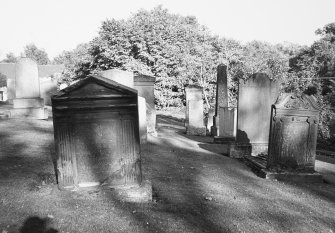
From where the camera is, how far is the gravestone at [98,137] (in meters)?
3.74

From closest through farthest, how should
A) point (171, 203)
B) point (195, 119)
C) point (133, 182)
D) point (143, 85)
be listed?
point (171, 203), point (133, 182), point (143, 85), point (195, 119)

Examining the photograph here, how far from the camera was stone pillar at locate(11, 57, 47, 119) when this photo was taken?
10.7 meters

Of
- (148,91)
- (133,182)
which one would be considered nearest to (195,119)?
(148,91)

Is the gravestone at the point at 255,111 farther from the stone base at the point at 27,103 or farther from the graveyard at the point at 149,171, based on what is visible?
the stone base at the point at 27,103

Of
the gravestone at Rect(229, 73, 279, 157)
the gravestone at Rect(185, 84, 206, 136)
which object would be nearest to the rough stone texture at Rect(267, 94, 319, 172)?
the gravestone at Rect(229, 73, 279, 157)

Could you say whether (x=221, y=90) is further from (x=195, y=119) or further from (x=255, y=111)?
(x=255, y=111)

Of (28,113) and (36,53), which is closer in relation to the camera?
(28,113)

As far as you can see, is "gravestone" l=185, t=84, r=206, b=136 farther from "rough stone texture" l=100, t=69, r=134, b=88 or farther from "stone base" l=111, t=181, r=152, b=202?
"stone base" l=111, t=181, r=152, b=202

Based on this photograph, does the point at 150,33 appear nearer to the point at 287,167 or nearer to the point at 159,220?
the point at 287,167

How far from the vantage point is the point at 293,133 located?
543 centimetres

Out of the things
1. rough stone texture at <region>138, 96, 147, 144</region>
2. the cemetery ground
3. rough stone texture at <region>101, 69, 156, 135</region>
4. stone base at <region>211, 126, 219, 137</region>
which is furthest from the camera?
stone base at <region>211, 126, 219, 137</region>

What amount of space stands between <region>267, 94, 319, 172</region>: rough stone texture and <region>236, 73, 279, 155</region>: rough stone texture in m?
2.11

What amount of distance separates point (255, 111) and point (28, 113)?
27.7 feet

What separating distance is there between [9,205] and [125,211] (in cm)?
144
